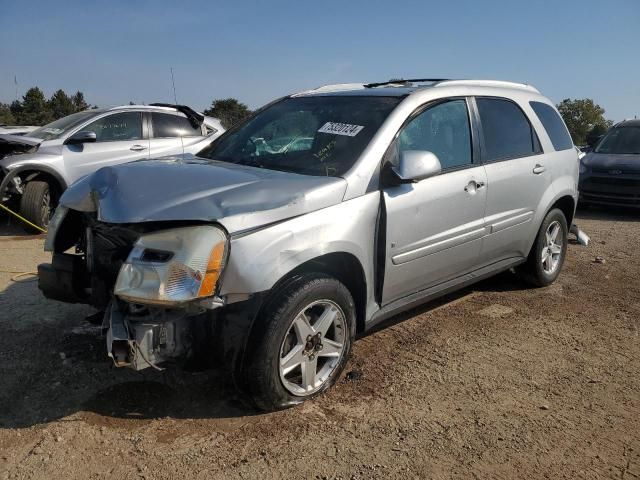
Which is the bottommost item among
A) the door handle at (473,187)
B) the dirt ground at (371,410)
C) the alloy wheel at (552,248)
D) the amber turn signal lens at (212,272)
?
the dirt ground at (371,410)

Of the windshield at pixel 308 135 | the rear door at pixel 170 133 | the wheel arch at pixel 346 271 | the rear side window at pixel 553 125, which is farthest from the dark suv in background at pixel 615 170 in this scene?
the wheel arch at pixel 346 271

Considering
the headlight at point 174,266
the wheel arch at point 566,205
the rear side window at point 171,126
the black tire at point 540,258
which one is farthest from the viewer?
the rear side window at point 171,126

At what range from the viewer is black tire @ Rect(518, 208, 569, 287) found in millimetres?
5008

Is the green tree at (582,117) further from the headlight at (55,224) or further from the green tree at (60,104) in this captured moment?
the headlight at (55,224)

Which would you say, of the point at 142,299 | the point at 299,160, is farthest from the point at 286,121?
the point at 142,299

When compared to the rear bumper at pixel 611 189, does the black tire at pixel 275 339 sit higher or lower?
higher

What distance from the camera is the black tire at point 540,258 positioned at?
5.01 metres

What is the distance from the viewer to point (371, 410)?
3.07 metres

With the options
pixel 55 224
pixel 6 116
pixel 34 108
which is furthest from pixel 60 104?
pixel 55 224

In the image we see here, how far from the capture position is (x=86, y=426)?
113 inches

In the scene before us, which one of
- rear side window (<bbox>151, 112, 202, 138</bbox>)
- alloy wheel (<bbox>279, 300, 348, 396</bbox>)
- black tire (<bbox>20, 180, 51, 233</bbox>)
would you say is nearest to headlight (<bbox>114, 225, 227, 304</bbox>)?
alloy wheel (<bbox>279, 300, 348, 396</bbox>)

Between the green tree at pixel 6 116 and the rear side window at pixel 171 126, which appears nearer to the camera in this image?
the rear side window at pixel 171 126

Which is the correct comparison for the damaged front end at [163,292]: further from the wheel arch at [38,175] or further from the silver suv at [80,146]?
the wheel arch at [38,175]

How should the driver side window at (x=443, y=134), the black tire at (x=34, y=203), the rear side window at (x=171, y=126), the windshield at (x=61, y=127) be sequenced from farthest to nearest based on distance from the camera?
the rear side window at (x=171, y=126), the windshield at (x=61, y=127), the black tire at (x=34, y=203), the driver side window at (x=443, y=134)
